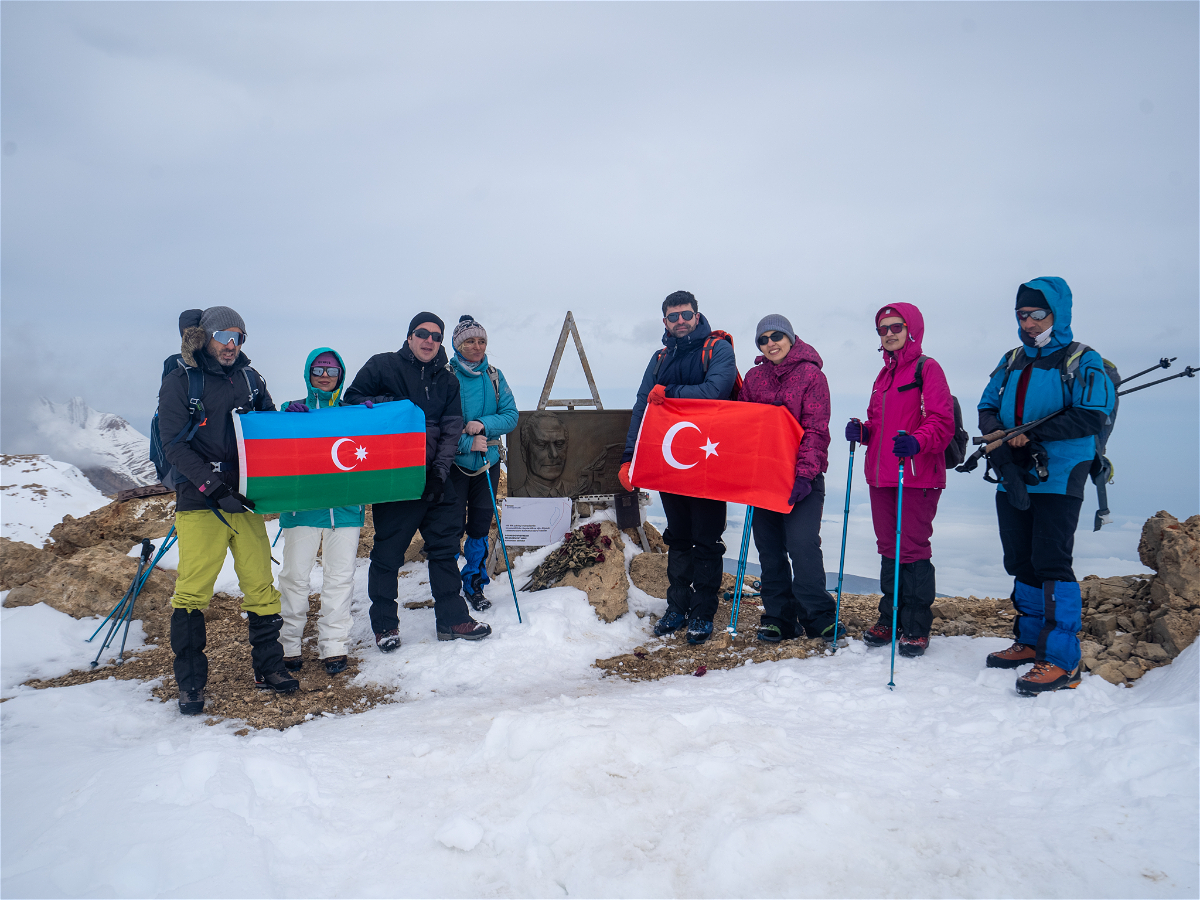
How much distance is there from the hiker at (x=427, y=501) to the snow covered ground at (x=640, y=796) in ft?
4.29

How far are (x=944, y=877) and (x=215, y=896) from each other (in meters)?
3.08

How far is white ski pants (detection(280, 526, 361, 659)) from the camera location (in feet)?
18.5

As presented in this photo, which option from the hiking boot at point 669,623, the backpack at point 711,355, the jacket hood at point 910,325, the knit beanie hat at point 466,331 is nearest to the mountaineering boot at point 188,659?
the knit beanie hat at point 466,331

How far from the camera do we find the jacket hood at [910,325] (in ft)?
17.6

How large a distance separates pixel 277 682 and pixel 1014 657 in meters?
5.70

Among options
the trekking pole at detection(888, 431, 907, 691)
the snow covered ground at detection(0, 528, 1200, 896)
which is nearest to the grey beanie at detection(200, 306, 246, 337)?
the snow covered ground at detection(0, 528, 1200, 896)

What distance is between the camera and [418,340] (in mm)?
5945

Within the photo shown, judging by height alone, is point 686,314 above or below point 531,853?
above

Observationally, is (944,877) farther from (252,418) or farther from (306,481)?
(252,418)

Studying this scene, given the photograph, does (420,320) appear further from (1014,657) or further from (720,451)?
(1014,657)

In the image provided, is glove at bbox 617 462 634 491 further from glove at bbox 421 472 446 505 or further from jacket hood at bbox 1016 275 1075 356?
jacket hood at bbox 1016 275 1075 356

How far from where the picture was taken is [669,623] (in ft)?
22.0

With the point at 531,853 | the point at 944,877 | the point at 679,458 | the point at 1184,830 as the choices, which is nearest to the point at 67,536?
the point at 679,458

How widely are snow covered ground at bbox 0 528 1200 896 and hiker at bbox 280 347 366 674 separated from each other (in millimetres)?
1056
